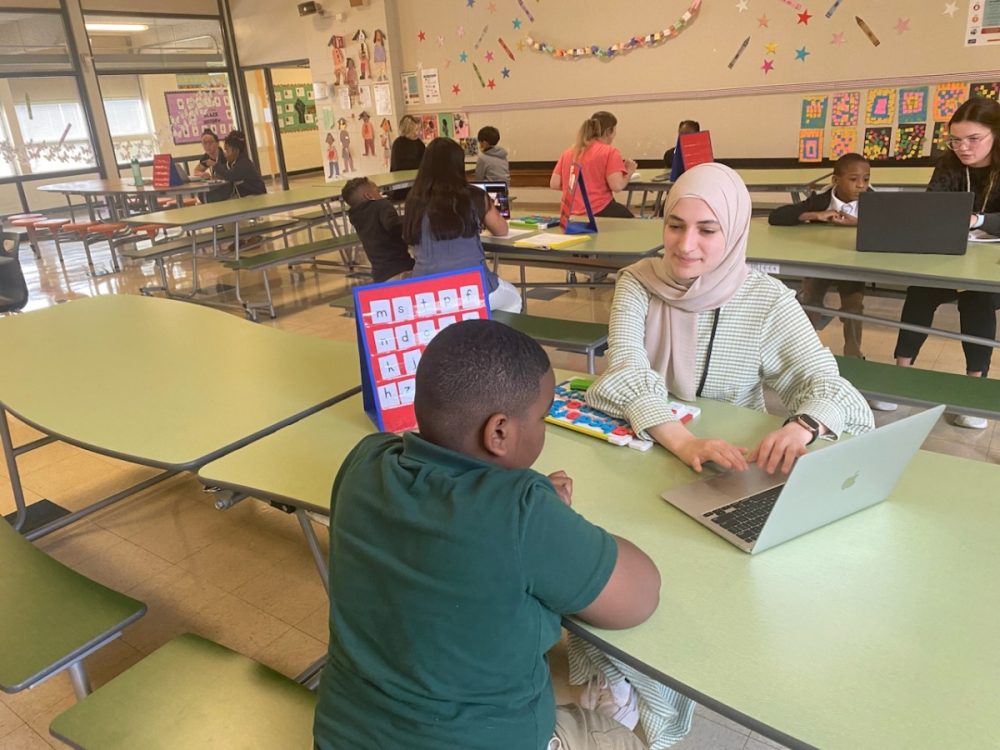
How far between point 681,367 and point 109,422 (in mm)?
1403

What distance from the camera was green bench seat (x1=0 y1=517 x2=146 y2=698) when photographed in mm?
1329

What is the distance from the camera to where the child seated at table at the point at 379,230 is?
4242 mm

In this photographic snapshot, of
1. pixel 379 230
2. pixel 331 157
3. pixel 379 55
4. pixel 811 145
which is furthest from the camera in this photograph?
pixel 331 157

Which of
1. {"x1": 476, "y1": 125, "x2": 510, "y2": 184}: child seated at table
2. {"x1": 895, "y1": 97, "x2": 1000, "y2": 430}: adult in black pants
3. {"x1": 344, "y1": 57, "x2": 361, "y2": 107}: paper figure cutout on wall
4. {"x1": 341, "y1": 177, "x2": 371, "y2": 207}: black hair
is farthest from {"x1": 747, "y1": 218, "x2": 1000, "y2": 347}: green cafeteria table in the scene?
{"x1": 344, "y1": 57, "x2": 361, "y2": 107}: paper figure cutout on wall

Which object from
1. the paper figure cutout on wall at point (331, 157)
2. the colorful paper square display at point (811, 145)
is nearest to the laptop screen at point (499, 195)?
the colorful paper square display at point (811, 145)

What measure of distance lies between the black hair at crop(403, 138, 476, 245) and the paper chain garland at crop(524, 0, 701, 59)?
15.8ft

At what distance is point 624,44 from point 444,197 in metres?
5.22

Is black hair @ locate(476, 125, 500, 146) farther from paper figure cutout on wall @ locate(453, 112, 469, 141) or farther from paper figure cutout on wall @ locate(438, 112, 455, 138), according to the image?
paper figure cutout on wall @ locate(438, 112, 455, 138)

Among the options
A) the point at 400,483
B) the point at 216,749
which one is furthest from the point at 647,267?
the point at 216,749

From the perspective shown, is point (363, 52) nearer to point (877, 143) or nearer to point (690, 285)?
point (877, 143)

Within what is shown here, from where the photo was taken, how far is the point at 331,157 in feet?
36.1

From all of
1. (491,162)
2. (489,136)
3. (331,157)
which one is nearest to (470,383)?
(491,162)

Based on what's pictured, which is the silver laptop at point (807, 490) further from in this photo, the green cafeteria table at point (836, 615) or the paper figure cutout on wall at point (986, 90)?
the paper figure cutout on wall at point (986, 90)

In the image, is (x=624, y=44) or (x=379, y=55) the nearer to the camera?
(x=624, y=44)
